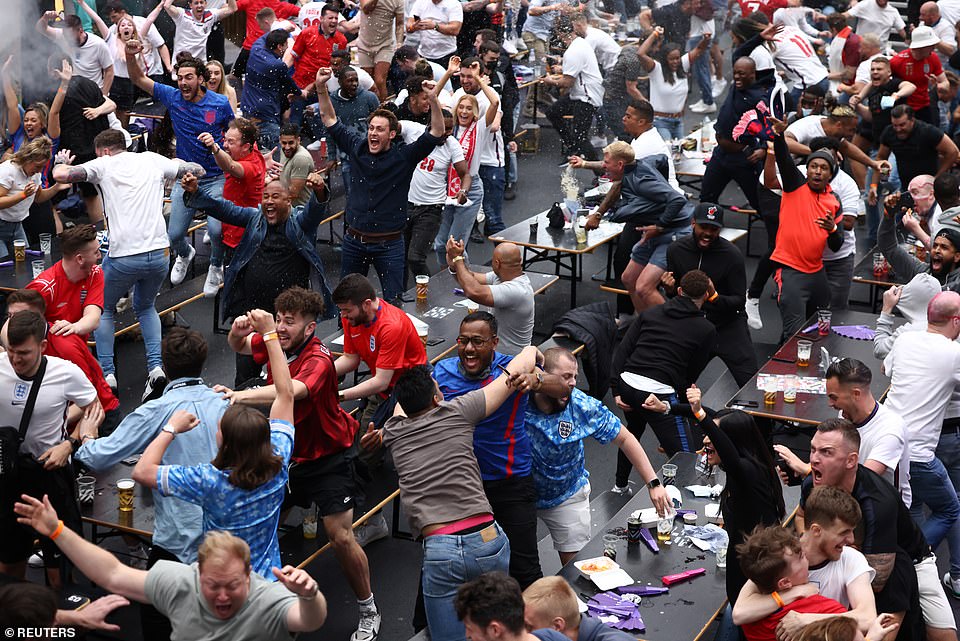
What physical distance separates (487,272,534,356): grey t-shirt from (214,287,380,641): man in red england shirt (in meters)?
1.80

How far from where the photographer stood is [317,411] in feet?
Result: 21.1

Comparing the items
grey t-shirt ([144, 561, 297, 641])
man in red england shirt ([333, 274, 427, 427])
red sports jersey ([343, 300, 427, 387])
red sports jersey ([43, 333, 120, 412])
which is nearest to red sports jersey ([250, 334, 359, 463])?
man in red england shirt ([333, 274, 427, 427])

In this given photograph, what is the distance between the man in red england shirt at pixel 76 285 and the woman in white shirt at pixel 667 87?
777 cm

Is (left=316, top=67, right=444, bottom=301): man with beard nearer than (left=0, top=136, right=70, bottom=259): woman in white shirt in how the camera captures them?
Yes

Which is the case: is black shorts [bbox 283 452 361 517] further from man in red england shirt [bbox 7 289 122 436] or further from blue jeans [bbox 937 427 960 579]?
blue jeans [bbox 937 427 960 579]

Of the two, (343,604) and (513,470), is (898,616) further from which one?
(343,604)

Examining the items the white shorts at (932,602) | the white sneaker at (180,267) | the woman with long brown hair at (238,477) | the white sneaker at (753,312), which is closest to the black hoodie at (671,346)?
the white shorts at (932,602)

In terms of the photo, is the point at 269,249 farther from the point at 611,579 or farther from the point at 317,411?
the point at 611,579

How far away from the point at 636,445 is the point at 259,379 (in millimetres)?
2393

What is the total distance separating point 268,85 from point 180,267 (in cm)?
294

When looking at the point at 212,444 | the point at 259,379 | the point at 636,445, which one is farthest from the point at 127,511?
the point at 636,445

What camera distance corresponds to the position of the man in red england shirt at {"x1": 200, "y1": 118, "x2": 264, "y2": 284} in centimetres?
995

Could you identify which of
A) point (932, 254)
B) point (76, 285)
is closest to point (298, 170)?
point (76, 285)

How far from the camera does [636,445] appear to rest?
6.41 metres
